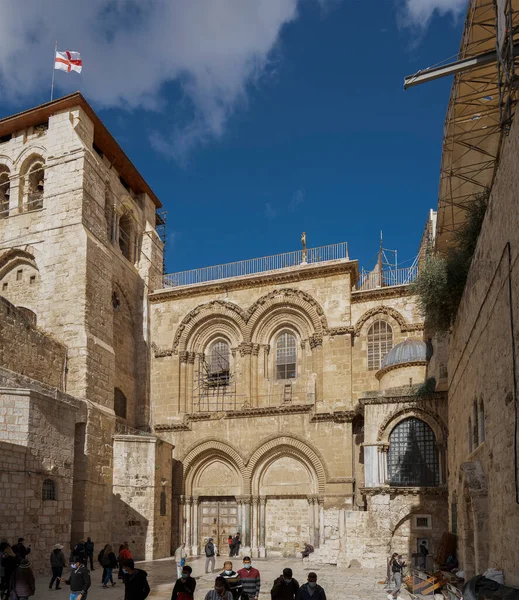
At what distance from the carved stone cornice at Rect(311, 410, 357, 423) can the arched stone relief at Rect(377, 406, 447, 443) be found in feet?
7.79

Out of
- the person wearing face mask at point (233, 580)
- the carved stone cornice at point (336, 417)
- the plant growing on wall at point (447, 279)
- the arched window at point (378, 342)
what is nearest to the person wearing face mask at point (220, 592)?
the person wearing face mask at point (233, 580)

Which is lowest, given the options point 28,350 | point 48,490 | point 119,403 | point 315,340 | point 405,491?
point 405,491

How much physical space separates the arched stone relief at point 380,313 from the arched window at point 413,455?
4590 mm

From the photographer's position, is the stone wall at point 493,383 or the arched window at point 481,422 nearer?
the stone wall at point 493,383

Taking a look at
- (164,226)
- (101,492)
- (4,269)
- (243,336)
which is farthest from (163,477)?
(164,226)

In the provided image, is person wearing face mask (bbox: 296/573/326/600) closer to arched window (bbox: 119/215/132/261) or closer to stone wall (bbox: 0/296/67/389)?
stone wall (bbox: 0/296/67/389)

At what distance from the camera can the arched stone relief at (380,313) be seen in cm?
2411

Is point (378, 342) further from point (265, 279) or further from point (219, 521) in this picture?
point (219, 521)

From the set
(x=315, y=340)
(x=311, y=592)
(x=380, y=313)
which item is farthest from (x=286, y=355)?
(x=311, y=592)

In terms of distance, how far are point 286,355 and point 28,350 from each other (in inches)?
368

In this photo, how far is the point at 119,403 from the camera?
2530 centimetres

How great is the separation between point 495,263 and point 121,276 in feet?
61.7

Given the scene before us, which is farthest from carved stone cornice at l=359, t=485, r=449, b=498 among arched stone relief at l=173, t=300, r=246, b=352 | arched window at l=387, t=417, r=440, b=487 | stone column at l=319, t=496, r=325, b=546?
arched stone relief at l=173, t=300, r=246, b=352

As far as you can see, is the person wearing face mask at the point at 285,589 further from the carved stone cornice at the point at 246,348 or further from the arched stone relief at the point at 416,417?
the carved stone cornice at the point at 246,348
